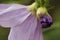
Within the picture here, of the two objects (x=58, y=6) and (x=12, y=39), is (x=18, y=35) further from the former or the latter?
(x=58, y=6)

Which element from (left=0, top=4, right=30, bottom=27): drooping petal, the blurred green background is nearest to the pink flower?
(left=0, top=4, right=30, bottom=27): drooping petal

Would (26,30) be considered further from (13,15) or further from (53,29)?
(53,29)

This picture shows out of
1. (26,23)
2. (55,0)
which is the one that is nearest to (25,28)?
(26,23)

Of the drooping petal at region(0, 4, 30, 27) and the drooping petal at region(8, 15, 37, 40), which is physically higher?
the drooping petal at region(0, 4, 30, 27)

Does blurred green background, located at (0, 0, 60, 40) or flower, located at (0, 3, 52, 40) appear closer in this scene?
flower, located at (0, 3, 52, 40)

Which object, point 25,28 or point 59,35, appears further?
point 59,35

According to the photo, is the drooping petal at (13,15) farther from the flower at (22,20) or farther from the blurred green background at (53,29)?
the blurred green background at (53,29)

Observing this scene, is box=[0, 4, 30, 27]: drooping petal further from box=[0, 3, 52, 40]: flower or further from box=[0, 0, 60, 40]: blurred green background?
box=[0, 0, 60, 40]: blurred green background

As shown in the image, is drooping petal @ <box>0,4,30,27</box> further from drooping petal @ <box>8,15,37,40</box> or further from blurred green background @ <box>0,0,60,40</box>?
blurred green background @ <box>0,0,60,40</box>

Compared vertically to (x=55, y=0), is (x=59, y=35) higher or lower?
lower
